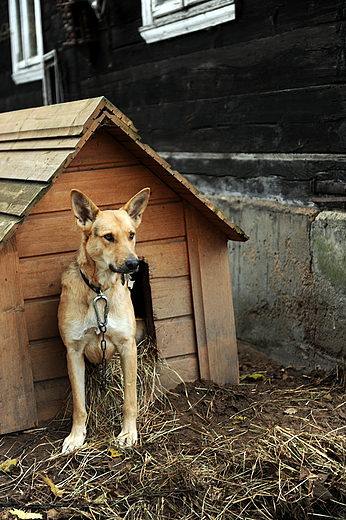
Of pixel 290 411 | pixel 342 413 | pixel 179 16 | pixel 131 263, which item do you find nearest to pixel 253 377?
pixel 290 411

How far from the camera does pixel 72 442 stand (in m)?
3.75

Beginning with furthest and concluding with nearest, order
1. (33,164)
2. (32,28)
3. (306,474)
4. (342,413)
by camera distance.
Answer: (32,28), (342,413), (33,164), (306,474)

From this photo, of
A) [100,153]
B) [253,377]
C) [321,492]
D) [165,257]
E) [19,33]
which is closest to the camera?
[321,492]

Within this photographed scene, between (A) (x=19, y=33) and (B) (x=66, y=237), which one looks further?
(A) (x=19, y=33)

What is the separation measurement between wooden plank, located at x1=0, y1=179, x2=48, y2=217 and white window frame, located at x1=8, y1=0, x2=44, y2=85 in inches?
250

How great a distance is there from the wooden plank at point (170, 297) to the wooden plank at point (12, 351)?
1.08 metres

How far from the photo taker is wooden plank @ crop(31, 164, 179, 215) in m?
4.12

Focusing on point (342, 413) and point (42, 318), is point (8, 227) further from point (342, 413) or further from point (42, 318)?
point (342, 413)

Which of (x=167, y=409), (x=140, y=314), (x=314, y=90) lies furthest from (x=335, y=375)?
(x=314, y=90)

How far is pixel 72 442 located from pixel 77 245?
4.79ft

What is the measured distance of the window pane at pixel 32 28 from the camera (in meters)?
10.2

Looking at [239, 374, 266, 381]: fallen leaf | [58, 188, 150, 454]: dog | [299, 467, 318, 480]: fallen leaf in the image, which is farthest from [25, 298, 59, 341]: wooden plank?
[299, 467, 318, 480]: fallen leaf

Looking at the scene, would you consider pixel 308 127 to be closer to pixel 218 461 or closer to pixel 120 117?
pixel 120 117

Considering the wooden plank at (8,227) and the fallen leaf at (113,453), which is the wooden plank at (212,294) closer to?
the fallen leaf at (113,453)
